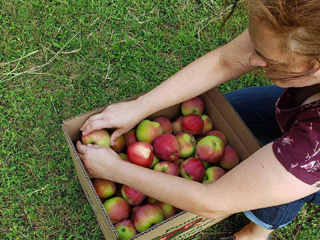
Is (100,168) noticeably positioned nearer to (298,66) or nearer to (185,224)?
(185,224)

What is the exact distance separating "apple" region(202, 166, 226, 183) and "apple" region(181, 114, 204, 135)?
0.19 meters

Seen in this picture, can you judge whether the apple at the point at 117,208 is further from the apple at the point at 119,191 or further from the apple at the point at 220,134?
the apple at the point at 220,134

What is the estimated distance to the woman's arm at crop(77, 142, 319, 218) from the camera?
3.51ft

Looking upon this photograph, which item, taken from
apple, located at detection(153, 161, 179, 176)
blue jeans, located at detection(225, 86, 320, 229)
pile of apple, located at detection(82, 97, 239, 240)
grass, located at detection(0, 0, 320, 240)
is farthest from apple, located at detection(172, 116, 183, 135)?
grass, located at detection(0, 0, 320, 240)

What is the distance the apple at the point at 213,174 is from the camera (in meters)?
1.51

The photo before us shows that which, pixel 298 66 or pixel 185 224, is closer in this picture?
pixel 298 66

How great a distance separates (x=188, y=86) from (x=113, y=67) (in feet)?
3.02

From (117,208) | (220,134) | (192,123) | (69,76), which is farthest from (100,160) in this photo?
(69,76)

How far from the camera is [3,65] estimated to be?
223cm

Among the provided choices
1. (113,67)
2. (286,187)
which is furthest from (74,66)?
(286,187)

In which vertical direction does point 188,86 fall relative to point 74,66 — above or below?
above

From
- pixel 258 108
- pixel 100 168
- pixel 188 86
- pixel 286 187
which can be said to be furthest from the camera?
pixel 258 108

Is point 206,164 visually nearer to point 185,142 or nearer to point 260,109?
point 185,142

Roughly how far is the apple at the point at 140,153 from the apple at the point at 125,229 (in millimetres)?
250
